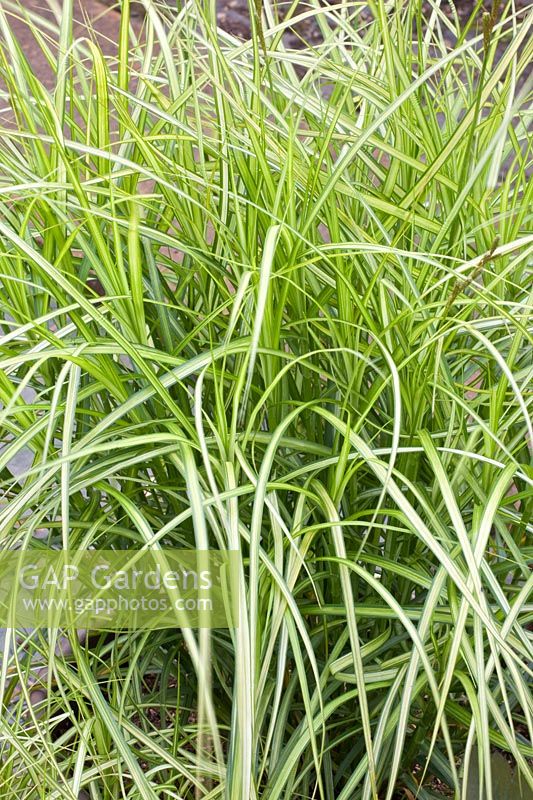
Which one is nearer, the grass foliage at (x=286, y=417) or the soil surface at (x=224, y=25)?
the grass foliage at (x=286, y=417)

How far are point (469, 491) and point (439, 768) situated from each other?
0.38m

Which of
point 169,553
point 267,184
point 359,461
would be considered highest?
point 267,184

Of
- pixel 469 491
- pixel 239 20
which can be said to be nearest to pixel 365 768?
pixel 469 491

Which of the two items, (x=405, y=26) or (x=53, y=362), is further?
(x=405, y=26)

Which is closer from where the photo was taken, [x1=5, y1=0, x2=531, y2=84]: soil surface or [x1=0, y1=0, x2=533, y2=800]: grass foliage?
[x1=0, y1=0, x2=533, y2=800]: grass foliage

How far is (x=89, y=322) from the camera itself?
→ 102 cm

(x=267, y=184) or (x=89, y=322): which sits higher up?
(x=267, y=184)

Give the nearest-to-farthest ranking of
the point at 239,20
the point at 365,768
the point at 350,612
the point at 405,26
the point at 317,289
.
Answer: the point at 350,612 → the point at 365,768 → the point at 317,289 → the point at 405,26 → the point at 239,20

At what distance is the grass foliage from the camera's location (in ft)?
2.54

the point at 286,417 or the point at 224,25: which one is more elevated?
the point at 286,417

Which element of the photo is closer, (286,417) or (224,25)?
(286,417)

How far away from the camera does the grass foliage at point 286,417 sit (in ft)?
2.54

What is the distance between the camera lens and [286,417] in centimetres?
81

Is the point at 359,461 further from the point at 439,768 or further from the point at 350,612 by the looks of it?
the point at 439,768
